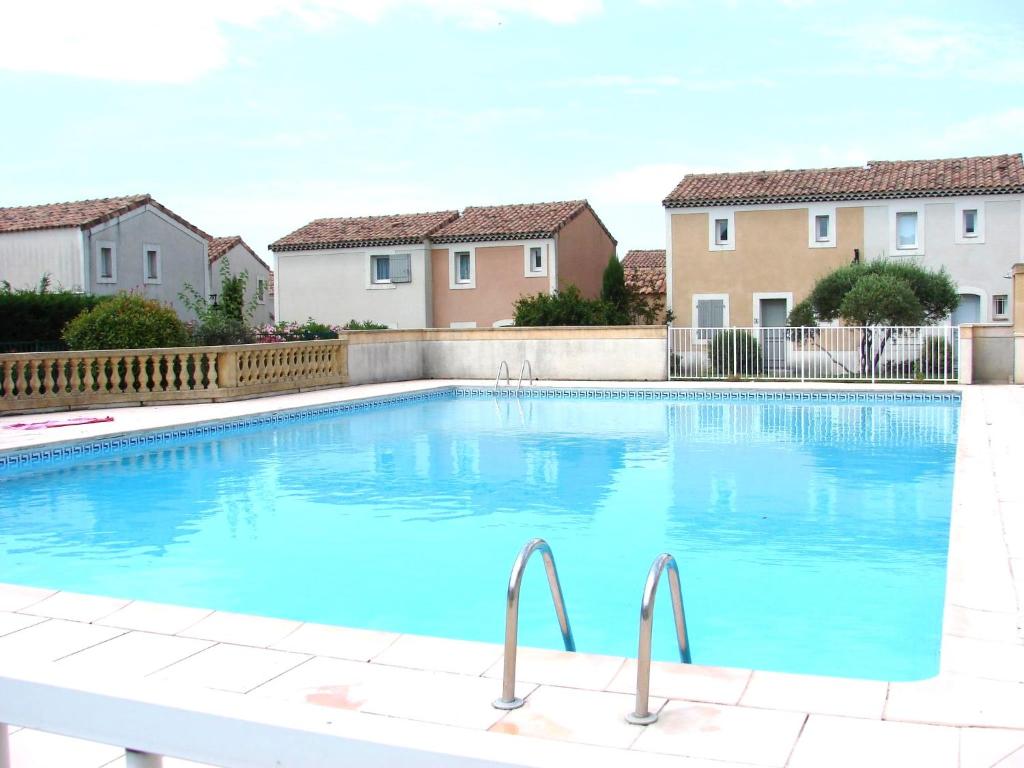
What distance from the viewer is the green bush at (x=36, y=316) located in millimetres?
24359

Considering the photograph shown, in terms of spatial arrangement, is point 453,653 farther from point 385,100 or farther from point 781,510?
point 385,100

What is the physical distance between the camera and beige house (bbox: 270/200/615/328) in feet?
119

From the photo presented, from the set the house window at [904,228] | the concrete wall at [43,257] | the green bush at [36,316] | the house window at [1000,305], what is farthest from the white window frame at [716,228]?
the concrete wall at [43,257]

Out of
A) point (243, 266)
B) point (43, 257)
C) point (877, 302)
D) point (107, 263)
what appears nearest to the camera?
point (877, 302)

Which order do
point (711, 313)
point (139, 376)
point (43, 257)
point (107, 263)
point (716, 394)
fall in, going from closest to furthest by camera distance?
point (139, 376) < point (716, 394) < point (711, 313) < point (43, 257) < point (107, 263)

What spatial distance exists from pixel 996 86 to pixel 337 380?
17758 mm

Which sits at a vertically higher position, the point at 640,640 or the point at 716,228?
the point at 716,228

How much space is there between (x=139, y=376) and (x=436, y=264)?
1962 cm

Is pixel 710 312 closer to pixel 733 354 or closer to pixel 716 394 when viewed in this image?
pixel 733 354

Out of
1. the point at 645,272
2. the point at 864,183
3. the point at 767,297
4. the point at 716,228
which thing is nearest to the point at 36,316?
the point at 716,228

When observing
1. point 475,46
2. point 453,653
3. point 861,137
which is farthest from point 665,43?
point 453,653

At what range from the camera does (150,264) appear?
36.2 m

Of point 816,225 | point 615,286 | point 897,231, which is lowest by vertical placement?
point 615,286

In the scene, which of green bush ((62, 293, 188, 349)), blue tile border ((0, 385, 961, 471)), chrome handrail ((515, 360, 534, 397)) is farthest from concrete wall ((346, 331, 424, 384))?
green bush ((62, 293, 188, 349))
